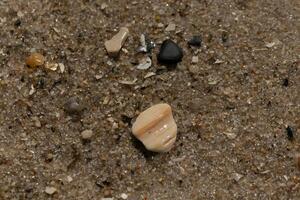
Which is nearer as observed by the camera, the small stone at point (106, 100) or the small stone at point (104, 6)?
the small stone at point (106, 100)

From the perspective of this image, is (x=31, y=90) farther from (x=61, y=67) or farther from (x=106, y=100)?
(x=106, y=100)

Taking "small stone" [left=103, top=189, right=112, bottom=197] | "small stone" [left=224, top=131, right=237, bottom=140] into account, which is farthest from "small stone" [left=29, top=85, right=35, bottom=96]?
"small stone" [left=224, top=131, right=237, bottom=140]

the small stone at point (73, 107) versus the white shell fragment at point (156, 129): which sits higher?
the small stone at point (73, 107)

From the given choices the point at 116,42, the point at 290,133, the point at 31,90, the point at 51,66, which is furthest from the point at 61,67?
the point at 290,133

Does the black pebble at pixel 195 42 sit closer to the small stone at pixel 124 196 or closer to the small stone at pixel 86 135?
the small stone at pixel 86 135

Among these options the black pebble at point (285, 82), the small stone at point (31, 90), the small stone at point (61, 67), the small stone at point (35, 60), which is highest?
the small stone at point (35, 60)

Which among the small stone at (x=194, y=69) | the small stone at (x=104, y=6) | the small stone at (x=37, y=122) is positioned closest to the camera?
the small stone at (x=37, y=122)

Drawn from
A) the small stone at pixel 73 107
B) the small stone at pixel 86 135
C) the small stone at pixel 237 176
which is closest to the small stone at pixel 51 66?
the small stone at pixel 73 107

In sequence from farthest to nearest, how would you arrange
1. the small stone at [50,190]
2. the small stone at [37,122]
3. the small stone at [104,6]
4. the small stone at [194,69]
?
the small stone at [104,6]
the small stone at [194,69]
the small stone at [37,122]
the small stone at [50,190]
